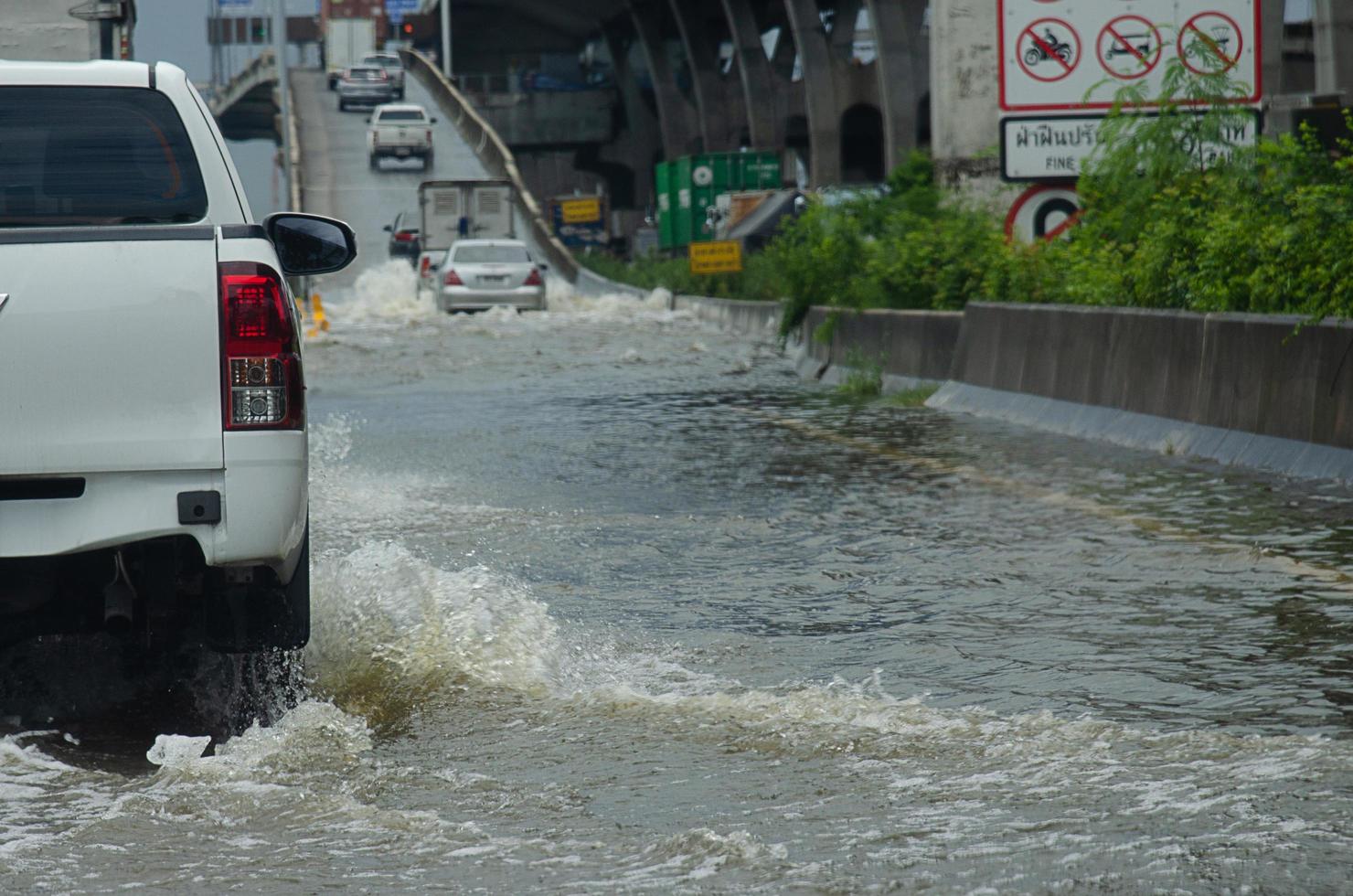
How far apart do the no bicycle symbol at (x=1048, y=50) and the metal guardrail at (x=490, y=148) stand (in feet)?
149

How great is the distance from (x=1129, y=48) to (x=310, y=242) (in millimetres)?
13101

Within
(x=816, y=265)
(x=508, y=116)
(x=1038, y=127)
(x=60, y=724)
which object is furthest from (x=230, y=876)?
(x=508, y=116)

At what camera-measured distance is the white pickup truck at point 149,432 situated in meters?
5.34

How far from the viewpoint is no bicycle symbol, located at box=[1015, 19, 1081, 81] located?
1831 centimetres

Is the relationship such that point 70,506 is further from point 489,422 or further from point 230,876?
point 489,422

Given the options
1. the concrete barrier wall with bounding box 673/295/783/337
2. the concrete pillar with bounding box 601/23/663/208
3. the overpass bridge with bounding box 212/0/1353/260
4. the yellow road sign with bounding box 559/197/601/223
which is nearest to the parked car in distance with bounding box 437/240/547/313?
the concrete barrier wall with bounding box 673/295/783/337

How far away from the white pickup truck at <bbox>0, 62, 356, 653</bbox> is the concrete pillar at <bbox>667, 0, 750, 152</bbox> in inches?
3331

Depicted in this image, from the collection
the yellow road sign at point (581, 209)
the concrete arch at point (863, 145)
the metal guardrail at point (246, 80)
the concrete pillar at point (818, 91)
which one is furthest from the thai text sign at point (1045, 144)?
the metal guardrail at point (246, 80)

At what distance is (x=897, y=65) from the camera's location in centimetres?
6662

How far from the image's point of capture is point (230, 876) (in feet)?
15.1

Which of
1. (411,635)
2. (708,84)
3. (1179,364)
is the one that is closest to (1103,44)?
(1179,364)

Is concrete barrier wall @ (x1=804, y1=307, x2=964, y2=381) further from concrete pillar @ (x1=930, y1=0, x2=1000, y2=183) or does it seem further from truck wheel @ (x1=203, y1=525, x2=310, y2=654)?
truck wheel @ (x1=203, y1=525, x2=310, y2=654)

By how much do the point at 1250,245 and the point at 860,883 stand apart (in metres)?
10.0

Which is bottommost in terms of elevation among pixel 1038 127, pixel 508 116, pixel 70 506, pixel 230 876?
pixel 230 876
